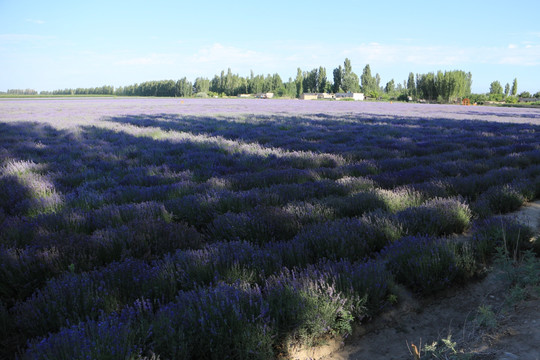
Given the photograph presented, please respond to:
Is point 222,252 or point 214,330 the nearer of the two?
point 214,330

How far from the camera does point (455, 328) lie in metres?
2.20

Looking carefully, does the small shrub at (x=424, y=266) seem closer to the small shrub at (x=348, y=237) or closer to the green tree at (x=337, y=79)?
the small shrub at (x=348, y=237)

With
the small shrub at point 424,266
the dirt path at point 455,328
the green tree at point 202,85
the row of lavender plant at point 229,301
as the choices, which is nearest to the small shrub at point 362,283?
the row of lavender plant at point 229,301

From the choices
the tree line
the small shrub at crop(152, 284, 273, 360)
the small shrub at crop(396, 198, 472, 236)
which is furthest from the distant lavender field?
the tree line

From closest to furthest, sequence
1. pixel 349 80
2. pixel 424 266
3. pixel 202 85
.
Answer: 1. pixel 424 266
2. pixel 349 80
3. pixel 202 85

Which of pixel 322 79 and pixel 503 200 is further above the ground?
pixel 322 79

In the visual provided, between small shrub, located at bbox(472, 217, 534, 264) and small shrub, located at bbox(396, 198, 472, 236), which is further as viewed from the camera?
small shrub, located at bbox(396, 198, 472, 236)

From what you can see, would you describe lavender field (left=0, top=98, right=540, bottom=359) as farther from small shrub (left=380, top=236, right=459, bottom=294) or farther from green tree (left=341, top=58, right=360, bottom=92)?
green tree (left=341, top=58, right=360, bottom=92)

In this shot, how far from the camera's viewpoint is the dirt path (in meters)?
1.93

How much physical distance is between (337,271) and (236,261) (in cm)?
76

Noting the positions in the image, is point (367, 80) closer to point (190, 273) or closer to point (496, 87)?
point (496, 87)

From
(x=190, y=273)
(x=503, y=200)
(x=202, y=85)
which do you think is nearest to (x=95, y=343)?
(x=190, y=273)

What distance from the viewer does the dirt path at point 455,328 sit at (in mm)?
1931

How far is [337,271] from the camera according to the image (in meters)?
2.47
